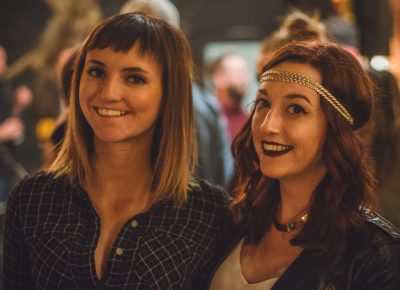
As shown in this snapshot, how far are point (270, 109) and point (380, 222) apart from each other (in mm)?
420

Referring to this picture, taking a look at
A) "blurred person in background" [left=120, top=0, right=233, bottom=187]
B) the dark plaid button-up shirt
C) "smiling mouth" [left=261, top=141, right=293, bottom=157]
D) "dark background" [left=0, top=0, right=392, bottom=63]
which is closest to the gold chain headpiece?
"smiling mouth" [left=261, top=141, right=293, bottom=157]

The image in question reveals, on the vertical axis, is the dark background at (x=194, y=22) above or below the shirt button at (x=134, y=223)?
above

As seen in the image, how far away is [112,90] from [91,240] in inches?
17.5

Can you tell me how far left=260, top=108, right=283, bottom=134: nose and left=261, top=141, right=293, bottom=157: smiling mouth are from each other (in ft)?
0.12

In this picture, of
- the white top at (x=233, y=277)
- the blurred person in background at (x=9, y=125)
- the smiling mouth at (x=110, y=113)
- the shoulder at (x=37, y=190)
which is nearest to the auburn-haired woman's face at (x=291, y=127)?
the white top at (x=233, y=277)

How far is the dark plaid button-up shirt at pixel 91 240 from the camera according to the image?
1786mm

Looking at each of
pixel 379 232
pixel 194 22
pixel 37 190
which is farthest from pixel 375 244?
pixel 194 22

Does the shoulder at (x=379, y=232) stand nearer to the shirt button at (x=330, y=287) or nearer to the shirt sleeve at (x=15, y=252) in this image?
the shirt button at (x=330, y=287)

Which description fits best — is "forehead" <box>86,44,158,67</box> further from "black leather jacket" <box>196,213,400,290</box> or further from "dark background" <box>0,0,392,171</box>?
"dark background" <box>0,0,392,171</box>

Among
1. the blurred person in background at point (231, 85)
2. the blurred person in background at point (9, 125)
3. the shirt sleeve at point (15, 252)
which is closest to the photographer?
the shirt sleeve at point (15, 252)

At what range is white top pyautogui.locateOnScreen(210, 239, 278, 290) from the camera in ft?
5.56

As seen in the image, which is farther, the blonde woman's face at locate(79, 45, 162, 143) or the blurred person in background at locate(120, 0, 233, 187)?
the blurred person in background at locate(120, 0, 233, 187)

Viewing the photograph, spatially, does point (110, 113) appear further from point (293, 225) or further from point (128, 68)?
point (293, 225)

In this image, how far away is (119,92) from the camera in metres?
1.80
